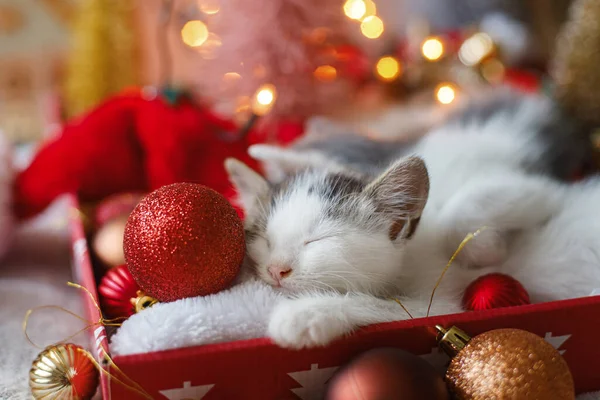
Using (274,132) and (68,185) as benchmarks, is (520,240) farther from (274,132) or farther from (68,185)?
(68,185)

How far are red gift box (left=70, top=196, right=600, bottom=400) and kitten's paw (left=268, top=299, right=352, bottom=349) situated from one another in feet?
0.04

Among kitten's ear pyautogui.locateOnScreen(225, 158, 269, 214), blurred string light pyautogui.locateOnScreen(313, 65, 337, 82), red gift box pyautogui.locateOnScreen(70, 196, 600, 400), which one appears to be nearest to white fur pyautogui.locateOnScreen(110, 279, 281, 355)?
red gift box pyautogui.locateOnScreen(70, 196, 600, 400)

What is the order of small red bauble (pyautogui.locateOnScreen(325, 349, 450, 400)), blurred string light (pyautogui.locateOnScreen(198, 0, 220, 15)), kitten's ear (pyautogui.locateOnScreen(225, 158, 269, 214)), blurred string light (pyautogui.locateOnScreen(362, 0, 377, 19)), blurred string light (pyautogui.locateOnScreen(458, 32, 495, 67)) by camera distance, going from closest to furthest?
small red bauble (pyautogui.locateOnScreen(325, 349, 450, 400))
kitten's ear (pyautogui.locateOnScreen(225, 158, 269, 214))
blurred string light (pyautogui.locateOnScreen(198, 0, 220, 15))
blurred string light (pyautogui.locateOnScreen(362, 0, 377, 19))
blurred string light (pyautogui.locateOnScreen(458, 32, 495, 67))

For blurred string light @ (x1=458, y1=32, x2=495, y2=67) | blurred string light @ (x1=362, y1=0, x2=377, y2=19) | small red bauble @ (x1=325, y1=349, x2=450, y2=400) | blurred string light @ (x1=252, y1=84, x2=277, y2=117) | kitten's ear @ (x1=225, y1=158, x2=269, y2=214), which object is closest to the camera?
small red bauble @ (x1=325, y1=349, x2=450, y2=400)

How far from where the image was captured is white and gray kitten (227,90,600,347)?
2.03ft

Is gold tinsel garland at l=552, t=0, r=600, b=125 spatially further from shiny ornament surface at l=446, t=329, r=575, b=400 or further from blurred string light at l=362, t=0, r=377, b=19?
shiny ornament surface at l=446, t=329, r=575, b=400

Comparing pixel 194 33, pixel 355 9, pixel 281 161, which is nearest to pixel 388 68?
pixel 355 9

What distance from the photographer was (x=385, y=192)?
26.7 inches

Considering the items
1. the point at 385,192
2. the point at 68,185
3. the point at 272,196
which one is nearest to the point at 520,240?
the point at 385,192

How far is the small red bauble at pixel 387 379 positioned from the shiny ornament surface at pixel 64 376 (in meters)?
0.27

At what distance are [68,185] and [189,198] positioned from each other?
49cm

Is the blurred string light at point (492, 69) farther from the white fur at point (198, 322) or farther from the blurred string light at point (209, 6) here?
the white fur at point (198, 322)

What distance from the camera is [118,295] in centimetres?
70

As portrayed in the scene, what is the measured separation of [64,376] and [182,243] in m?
0.20
